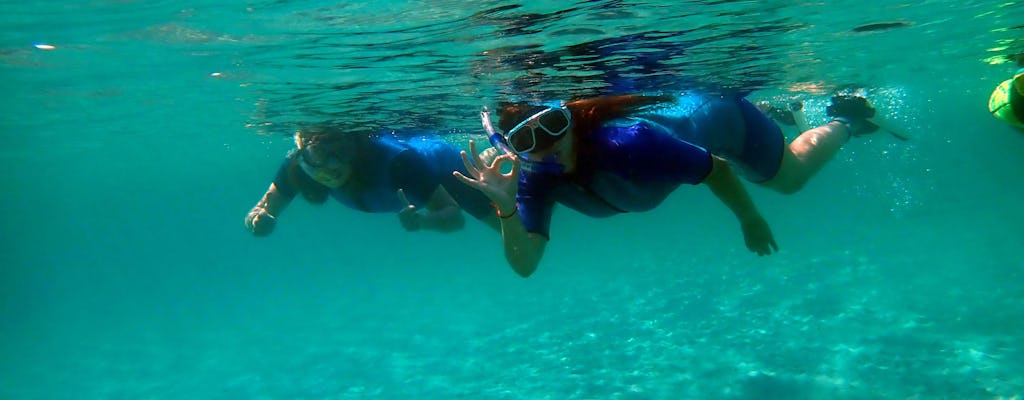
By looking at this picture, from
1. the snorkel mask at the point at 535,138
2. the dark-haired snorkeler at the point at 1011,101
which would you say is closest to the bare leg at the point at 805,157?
the dark-haired snorkeler at the point at 1011,101

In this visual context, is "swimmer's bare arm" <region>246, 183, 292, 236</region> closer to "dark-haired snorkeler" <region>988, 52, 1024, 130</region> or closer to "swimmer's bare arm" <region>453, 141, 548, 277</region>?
"swimmer's bare arm" <region>453, 141, 548, 277</region>

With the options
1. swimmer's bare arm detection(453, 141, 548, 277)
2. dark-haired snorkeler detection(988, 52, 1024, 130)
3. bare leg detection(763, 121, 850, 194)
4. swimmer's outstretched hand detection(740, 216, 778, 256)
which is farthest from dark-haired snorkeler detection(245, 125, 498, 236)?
dark-haired snorkeler detection(988, 52, 1024, 130)

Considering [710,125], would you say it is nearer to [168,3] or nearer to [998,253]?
[168,3]

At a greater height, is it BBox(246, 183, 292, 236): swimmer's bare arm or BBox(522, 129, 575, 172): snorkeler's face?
BBox(246, 183, 292, 236): swimmer's bare arm

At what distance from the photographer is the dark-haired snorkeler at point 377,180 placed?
7.16 metres

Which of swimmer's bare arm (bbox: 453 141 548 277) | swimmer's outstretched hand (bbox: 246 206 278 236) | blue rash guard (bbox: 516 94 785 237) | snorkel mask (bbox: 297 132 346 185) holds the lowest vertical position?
swimmer's bare arm (bbox: 453 141 548 277)

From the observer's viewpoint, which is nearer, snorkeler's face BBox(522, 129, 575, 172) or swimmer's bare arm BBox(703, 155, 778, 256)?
snorkeler's face BBox(522, 129, 575, 172)

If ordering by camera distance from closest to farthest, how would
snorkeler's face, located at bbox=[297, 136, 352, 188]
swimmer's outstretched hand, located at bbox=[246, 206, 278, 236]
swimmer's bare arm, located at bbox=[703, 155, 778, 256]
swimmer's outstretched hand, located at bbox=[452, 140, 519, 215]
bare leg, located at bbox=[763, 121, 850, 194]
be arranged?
1. swimmer's outstretched hand, located at bbox=[452, 140, 519, 215]
2. swimmer's bare arm, located at bbox=[703, 155, 778, 256]
3. bare leg, located at bbox=[763, 121, 850, 194]
4. snorkeler's face, located at bbox=[297, 136, 352, 188]
5. swimmer's outstretched hand, located at bbox=[246, 206, 278, 236]

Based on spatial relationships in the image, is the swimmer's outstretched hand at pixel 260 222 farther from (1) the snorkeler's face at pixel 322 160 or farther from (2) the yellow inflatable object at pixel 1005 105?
(2) the yellow inflatable object at pixel 1005 105

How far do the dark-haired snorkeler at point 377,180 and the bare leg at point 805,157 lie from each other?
3302 millimetres

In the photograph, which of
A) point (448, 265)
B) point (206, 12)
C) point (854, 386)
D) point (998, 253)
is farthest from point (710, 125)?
point (448, 265)

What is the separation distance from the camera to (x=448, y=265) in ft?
160

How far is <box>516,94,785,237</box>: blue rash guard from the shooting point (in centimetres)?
454

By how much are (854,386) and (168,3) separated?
1222 cm
